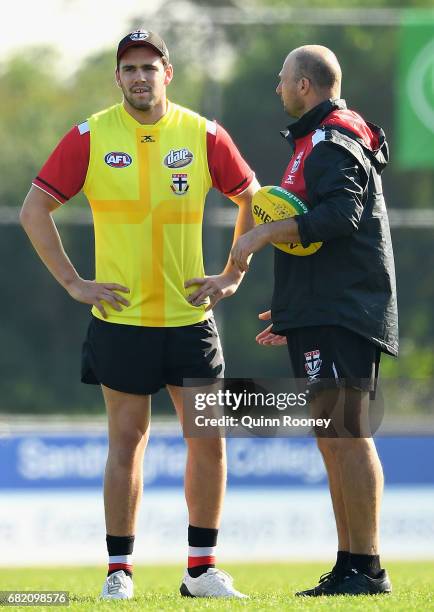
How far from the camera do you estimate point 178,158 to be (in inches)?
196

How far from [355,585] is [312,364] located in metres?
0.81

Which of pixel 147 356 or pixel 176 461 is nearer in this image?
pixel 147 356

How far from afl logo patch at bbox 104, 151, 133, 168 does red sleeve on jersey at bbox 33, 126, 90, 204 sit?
0.27 feet

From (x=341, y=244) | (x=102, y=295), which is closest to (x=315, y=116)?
(x=341, y=244)

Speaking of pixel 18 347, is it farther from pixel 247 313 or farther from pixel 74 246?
pixel 247 313

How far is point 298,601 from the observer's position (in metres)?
4.55

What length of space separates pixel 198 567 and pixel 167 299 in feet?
3.41

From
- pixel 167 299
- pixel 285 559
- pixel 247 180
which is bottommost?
pixel 285 559

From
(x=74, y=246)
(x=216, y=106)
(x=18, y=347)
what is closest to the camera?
(x=216, y=106)

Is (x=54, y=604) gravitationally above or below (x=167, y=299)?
below

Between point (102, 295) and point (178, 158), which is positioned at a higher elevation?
point (178, 158)

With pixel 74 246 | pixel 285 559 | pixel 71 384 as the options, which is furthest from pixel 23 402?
pixel 285 559

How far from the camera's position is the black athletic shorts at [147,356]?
4938 mm
